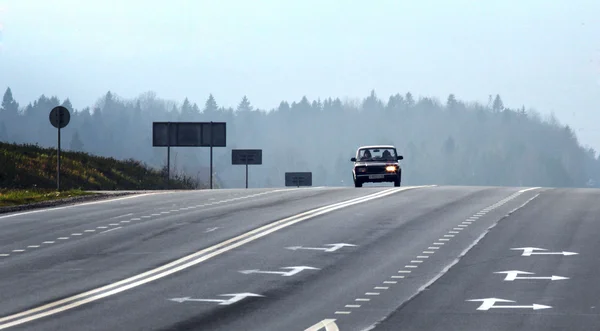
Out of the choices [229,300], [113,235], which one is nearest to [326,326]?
[229,300]

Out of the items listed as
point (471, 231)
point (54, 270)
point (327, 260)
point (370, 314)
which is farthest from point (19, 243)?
point (370, 314)

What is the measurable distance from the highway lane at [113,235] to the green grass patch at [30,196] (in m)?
2.27

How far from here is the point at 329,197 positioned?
37188mm

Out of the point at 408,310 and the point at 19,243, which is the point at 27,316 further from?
the point at 19,243

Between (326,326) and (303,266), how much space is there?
6.21m

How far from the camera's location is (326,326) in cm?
Result: 1386

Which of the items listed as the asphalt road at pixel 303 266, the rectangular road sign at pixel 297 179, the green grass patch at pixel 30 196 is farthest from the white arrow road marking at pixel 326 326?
the rectangular road sign at pixel 297 179

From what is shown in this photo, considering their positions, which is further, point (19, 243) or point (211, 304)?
point (19, 243)

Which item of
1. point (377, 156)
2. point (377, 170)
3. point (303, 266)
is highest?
point (377, 156)

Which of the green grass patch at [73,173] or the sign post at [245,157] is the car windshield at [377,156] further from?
the sign post at [245,157]

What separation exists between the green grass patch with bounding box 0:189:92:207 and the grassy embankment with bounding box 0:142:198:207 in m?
7.64

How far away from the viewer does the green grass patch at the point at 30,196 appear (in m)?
35.9

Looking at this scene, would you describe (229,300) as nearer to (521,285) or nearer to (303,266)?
(303,266)

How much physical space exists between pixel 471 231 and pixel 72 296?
1125 centimetres
